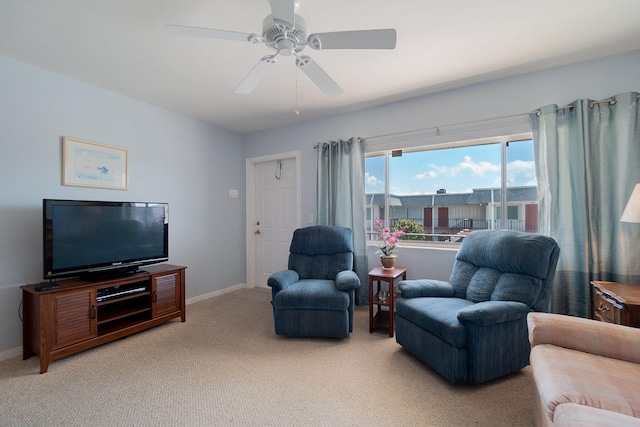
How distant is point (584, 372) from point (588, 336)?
0.28 metres

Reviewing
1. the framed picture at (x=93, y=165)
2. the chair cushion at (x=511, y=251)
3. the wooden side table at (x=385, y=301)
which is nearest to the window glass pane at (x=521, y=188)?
the chair cushion at (x=511, y=251)

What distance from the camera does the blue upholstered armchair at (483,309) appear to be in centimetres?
181

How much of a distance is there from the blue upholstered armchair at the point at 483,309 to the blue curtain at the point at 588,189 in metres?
0.56

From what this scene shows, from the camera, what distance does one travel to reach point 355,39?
1509mm

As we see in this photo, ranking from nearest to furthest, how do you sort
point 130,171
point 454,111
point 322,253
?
point 454,111
point 130,171
point 322,253

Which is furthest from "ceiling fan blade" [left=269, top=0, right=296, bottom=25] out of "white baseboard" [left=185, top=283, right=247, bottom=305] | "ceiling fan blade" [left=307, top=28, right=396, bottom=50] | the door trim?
"white baseboard" [left=185, top=283, right=247, bottom=305]

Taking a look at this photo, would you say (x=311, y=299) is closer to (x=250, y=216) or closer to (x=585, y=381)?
(x=585, y=381)

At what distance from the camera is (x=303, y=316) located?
2.57m

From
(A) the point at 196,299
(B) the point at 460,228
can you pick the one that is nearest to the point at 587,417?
(B) the point at 460,228

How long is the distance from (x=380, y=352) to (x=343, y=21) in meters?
2.60

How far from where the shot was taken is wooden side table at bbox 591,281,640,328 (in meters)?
1.63

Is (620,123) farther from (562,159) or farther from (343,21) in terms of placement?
(343,21)

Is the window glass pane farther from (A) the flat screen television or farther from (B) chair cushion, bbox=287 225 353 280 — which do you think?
(A) the flat screen television

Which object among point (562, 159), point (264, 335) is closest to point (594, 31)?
point (562, 159)
